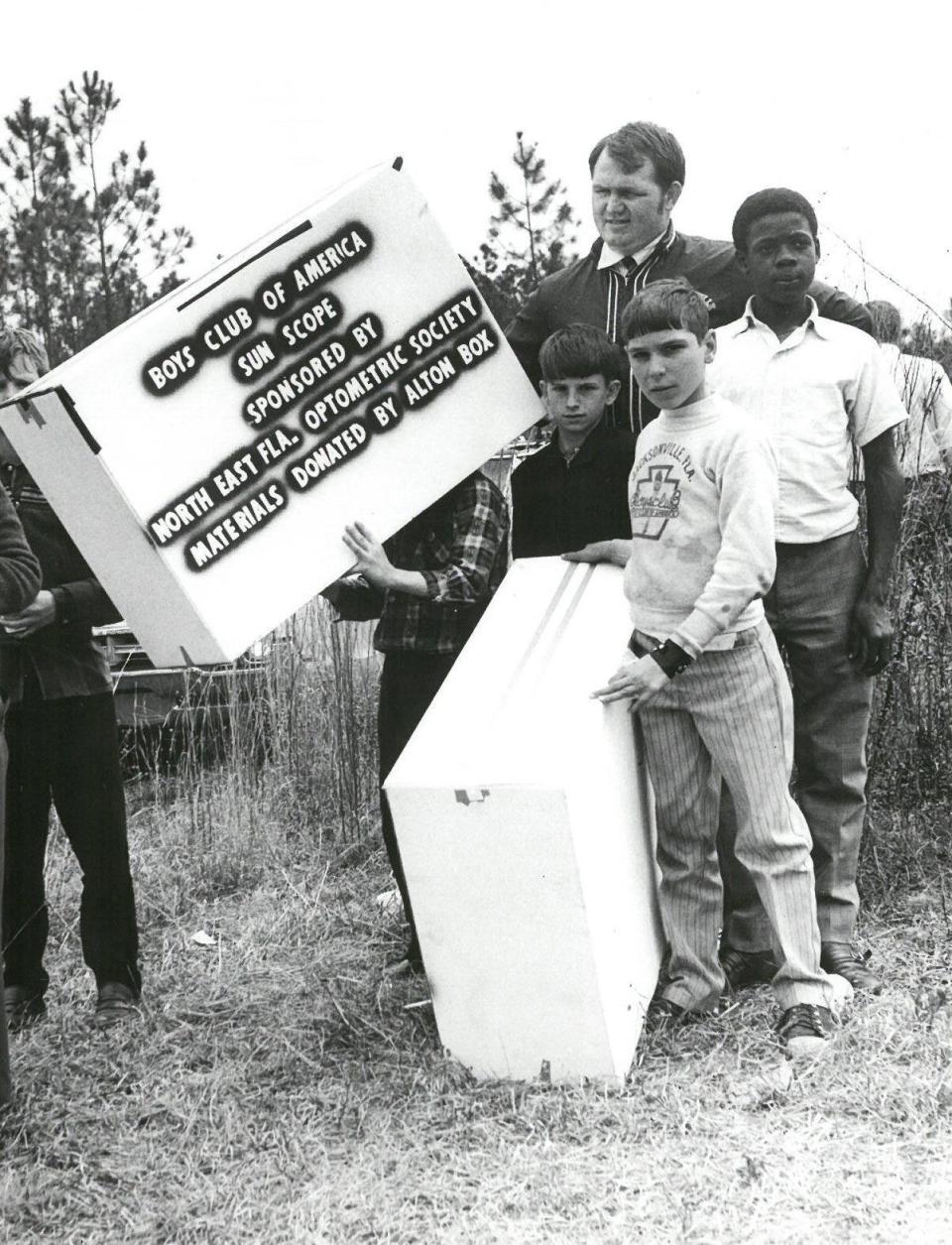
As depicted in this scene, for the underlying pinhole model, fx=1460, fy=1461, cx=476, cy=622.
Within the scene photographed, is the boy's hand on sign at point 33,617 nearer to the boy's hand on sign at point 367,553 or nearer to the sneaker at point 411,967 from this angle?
the boy's hand on sign at point 367,553

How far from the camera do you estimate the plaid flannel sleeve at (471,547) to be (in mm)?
3201

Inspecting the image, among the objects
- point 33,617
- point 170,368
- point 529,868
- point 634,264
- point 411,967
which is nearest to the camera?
point 529,868

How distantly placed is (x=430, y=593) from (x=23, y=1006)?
4.54 ft

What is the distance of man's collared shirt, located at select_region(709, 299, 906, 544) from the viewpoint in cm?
315

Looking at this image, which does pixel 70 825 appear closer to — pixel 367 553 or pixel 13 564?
pixel 13 564

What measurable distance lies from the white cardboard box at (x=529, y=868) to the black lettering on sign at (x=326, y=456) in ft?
1.64

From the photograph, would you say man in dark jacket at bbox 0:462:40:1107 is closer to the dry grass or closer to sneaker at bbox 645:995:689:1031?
the dry grass

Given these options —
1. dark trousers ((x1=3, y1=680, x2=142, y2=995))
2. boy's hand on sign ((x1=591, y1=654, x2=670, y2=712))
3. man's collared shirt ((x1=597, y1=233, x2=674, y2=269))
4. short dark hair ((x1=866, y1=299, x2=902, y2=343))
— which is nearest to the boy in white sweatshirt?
boy's hand on sign ((x1=591, y1=654, x2=670, y2=712))

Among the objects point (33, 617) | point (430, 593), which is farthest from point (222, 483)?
point (33, 617)

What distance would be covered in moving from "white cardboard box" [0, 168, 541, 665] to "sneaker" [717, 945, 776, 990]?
1.23 meters

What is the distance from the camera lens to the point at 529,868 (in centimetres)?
263

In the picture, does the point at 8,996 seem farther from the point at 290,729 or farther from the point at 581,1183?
the point at 290,729

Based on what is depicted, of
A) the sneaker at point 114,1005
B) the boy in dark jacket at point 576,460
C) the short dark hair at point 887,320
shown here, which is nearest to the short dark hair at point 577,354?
the boy in dark jacket at point 576,460

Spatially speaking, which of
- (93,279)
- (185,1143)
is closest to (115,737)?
(185,1143)
